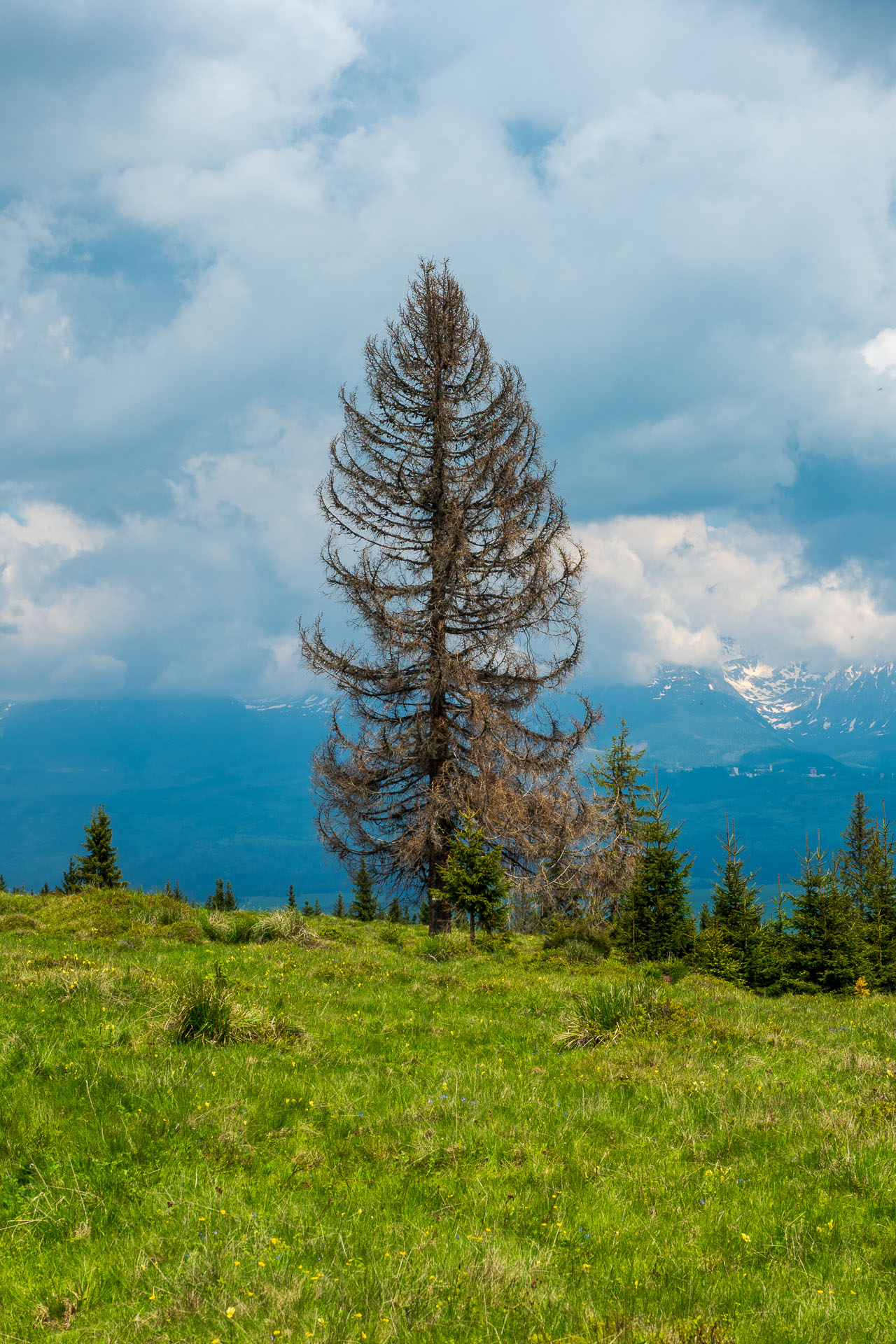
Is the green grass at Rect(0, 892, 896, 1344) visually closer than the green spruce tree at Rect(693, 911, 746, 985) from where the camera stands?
Yes

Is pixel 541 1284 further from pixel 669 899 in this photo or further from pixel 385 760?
pixel 669 899

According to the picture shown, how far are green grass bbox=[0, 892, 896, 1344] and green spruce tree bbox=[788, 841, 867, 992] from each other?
1477 cm

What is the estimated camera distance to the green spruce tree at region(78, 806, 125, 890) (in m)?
51.4

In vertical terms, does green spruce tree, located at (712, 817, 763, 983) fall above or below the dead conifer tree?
below

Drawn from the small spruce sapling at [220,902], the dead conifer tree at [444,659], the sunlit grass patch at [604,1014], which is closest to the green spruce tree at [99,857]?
the small spruce sapling at [220,902]

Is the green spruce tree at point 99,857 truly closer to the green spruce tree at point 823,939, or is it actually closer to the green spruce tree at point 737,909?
the green spruce tree at point 737,909

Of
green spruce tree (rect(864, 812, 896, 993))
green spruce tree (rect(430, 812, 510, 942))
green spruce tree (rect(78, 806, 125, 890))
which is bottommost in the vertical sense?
green spruce tree (rect(864, 812, 896, 993))

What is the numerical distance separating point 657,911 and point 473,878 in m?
9.93

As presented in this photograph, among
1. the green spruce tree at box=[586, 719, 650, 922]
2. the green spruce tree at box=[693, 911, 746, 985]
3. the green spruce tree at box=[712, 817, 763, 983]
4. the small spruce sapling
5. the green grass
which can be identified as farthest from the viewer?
the small spruce sapling

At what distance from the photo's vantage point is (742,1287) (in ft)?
12.0

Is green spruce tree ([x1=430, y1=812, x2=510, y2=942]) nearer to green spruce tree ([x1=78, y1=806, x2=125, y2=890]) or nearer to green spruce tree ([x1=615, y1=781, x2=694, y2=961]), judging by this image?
green spruce tree ([x1=615, y1=781, x2=694, y2=961])

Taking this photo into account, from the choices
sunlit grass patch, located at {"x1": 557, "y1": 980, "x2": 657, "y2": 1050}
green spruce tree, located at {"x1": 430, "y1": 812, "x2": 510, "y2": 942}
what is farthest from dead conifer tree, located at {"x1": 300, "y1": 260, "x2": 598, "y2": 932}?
sunlit grass patch, located at {"x1": 557, "y1": 980, "x2": 657, "y2": 1050}

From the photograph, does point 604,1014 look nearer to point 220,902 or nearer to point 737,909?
point 737,909

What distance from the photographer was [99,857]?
176ft
